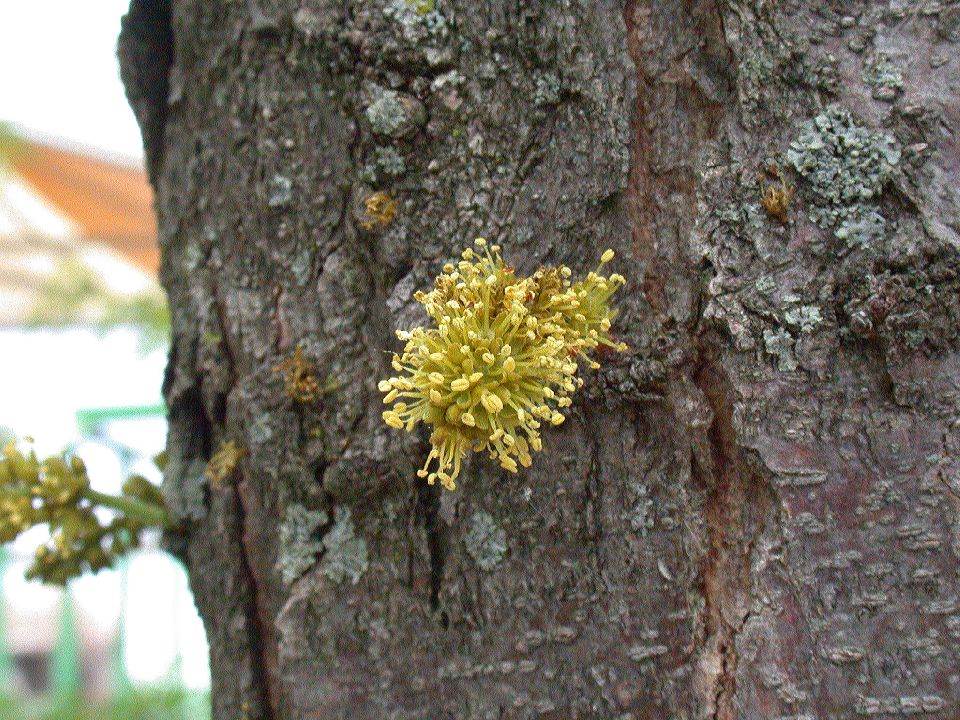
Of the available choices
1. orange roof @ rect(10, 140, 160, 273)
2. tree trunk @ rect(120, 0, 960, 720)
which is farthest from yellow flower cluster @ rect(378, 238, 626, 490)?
orange roof @ rect(10, 140, 160, 273)

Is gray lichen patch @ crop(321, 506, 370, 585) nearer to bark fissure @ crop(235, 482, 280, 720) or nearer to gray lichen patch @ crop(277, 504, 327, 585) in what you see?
gray lichen patch @ crop(277, 504, 327, 585)

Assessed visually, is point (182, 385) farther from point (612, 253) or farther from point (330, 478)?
point (612, 253)

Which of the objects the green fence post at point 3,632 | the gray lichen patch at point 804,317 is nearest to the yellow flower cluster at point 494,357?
the gray lichen patch at point 804,317

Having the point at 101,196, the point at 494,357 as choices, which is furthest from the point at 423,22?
the point at 101,196

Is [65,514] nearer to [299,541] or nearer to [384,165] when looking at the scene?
[299,541]

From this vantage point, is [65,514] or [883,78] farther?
[65,514]
